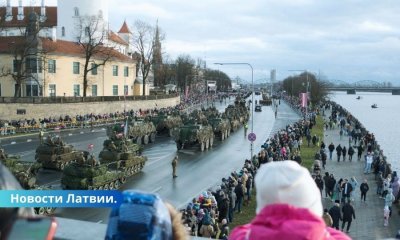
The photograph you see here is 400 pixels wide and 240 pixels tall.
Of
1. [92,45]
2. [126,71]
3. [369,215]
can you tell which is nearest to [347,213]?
[369,215]

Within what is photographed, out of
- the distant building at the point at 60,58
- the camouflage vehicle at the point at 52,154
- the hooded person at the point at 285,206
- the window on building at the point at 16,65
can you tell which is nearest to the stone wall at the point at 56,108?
the distant building at the point at 60,58

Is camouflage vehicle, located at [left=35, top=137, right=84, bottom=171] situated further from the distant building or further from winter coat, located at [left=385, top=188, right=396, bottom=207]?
the distant building

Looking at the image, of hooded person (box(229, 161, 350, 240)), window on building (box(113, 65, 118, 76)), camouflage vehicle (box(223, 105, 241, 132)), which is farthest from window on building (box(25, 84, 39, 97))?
hooded person (box(229, 161, 350, 240))

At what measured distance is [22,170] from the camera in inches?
727

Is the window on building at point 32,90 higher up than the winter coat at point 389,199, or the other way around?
the window on building at point 32,90

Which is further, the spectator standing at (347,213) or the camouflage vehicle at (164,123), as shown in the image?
the camouflage vehicle at (164,123)

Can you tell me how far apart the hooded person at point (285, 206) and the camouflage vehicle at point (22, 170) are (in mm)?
15409

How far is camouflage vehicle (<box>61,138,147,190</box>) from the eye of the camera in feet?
62.7

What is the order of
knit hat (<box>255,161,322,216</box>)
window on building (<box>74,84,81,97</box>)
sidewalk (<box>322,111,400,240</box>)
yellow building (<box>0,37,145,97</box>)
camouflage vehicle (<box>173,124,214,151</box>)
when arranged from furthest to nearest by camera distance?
window on building (<box>74,84,81,97</box>)
yellow building (<box>0,37,145,97</box>)
camouflage vehicle (<box>173,124,214,151</box>)
sidewalk (<box>322,111,400,240</box>)
knit hat (<box>255,161,322,216</box>)

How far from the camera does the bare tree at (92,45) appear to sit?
5869cm

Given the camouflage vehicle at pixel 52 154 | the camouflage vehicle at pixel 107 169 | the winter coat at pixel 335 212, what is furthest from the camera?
the camouflage vehicle at pixel 52 154

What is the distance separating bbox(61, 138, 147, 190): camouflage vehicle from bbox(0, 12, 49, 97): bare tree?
2977cm

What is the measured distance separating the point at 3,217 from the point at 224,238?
33.2 feet

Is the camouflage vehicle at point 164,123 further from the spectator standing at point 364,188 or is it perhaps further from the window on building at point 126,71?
the window on building at point 126,71
